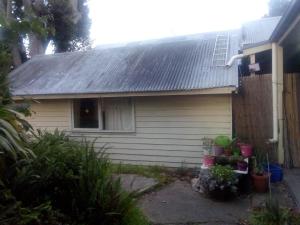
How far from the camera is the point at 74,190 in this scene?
454cm

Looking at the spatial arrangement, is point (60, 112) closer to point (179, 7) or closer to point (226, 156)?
point (226, 156)

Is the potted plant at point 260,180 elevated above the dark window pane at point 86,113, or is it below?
below

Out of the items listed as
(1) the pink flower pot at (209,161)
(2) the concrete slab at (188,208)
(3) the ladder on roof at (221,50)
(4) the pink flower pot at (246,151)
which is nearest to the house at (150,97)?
(3) the ladder on roof at (221,50)

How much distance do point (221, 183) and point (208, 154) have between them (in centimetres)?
166

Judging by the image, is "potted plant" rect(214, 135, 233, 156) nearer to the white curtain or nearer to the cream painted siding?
the cream painted siding

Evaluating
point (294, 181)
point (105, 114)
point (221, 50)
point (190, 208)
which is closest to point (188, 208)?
point (190, 208)

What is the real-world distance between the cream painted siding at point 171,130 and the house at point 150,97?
0.02 metres

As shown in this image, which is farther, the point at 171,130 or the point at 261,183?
the point at 171,130

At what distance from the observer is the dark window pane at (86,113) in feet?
34.3

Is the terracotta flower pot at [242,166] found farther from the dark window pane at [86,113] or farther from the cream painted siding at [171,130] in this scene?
the dark window pane at [86,113]

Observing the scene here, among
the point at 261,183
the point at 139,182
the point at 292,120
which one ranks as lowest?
the point at 139,182

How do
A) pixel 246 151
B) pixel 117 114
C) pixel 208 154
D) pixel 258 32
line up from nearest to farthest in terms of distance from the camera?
pixel 246 151
pixel 208 154
pixel 117 114
pixel 258 32

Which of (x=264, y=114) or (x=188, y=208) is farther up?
(x=264, y=114)

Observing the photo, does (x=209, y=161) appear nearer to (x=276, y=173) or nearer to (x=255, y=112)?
(x=276, y=173)
